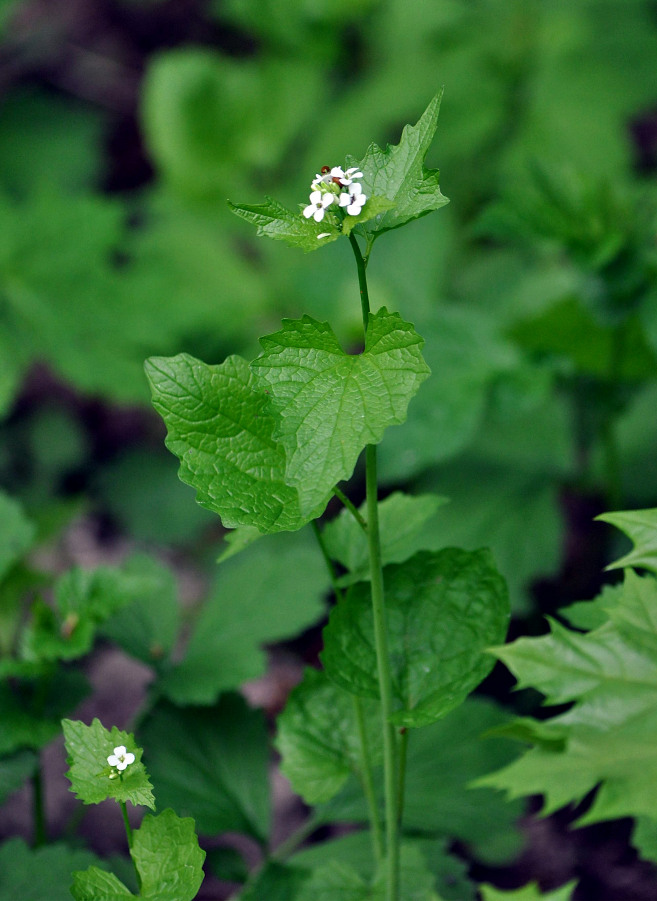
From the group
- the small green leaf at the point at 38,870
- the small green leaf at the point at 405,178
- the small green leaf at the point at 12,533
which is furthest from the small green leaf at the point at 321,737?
the small green leaf at the point at 405,178

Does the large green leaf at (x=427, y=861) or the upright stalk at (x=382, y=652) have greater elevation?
the upright stalk at (x=382, y=652)

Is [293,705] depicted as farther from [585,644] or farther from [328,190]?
[328,190]

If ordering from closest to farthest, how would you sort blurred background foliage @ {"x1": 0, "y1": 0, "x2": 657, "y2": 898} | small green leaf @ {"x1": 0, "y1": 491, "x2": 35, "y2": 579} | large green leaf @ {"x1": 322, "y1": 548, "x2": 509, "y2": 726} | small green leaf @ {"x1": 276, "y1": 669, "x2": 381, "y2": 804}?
large green leaf @ {"x1": 322, "y1": 548, "x2": 509, "y2": 726} → small green leaf @ {"x1": 276, "y1": 669, "x2": 381, "y2": 804} → small green leaf @ {"x1": 0, "y1": 491, "x2": 35, "y2": 579} → blurred background foliage @ {"x1": 0, "y1": 0, "x2": 657, "y2": 898}

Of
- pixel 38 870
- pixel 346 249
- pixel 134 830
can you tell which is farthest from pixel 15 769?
pixel 346 249

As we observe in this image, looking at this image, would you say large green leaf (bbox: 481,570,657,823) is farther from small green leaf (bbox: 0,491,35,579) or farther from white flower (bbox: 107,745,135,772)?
small green leaf (bbox: 0,491,35,579)

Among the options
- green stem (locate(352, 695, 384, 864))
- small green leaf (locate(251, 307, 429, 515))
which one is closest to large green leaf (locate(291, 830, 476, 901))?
green stem (locate(352, 695, 384, 864))

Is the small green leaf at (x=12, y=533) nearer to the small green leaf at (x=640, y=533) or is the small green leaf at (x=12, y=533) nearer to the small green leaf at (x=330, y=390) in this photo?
the small green leaf at (x=330, y=390)
